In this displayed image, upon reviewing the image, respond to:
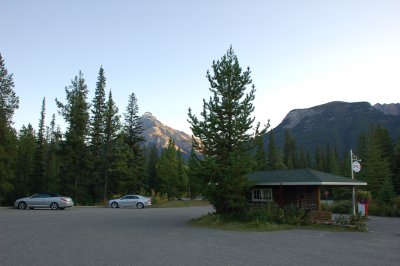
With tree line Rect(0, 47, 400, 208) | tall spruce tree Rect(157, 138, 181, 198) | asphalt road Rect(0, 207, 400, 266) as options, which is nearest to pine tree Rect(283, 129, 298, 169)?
tree line Rect(0, 47, 400, 208)

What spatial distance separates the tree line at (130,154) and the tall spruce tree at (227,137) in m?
0.06

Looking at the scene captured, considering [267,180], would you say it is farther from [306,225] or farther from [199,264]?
[199,264]

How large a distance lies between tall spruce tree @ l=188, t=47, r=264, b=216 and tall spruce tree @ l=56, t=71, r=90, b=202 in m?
28.3

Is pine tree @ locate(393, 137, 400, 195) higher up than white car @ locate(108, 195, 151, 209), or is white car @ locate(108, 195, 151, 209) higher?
pine tree @ locate(393, 137, 400, 195)

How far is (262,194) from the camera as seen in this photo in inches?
973

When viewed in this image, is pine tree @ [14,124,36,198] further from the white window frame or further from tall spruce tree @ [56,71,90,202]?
the white window frame

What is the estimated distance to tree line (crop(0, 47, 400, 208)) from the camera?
2117 cm

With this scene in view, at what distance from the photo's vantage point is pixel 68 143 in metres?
46.2

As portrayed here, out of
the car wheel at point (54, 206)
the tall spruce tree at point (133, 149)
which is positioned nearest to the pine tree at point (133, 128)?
the tall spruce tree at point (133, 149)

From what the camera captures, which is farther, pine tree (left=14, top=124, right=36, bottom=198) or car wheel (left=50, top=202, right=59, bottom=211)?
pine tree (left=14, top=124, right=36, bottom=198)

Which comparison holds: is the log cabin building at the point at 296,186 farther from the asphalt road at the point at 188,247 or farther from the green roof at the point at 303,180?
the asphalt road at the point at 188,247

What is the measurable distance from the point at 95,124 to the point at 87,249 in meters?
39.0

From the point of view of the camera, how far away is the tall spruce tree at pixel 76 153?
45.5 meters

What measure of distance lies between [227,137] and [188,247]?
10.2m
